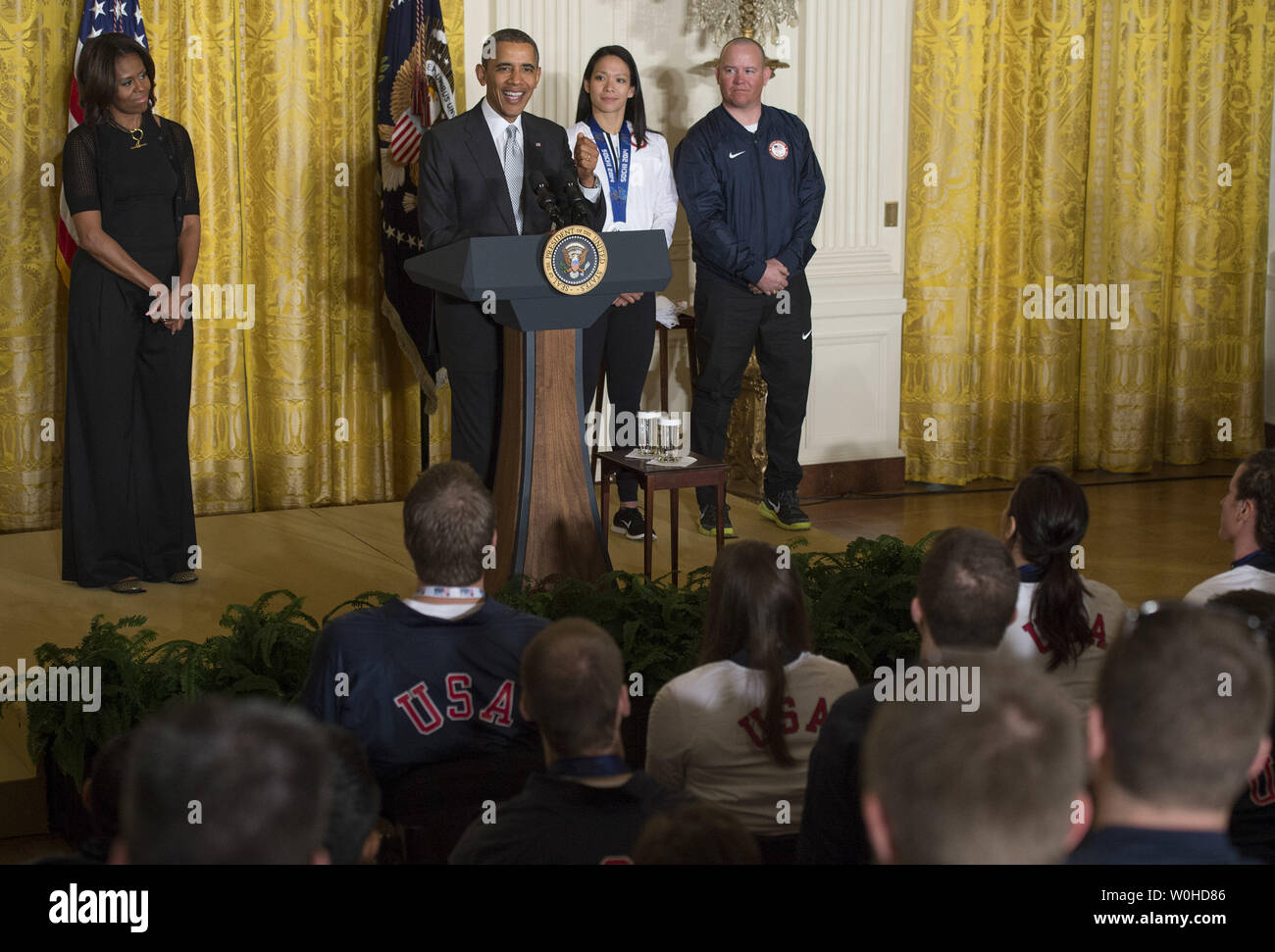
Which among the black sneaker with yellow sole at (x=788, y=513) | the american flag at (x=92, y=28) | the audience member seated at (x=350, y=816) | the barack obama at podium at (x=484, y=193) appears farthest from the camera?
the black sneaker with yellow sole at (x=788, y=513)

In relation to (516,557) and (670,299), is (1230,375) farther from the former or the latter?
(516,557)

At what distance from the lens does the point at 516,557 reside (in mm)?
4027

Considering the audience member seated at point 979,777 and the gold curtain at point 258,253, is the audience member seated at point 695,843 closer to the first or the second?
the audience member seated at point 979,777

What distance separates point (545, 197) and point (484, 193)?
44 centimetres

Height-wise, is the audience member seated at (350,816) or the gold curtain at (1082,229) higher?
the gold curtain at (1082,229)

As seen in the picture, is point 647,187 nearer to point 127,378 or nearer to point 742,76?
point 742,76

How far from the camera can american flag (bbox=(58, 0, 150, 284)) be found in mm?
4711

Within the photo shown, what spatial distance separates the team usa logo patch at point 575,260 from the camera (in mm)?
3777

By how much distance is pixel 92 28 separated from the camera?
475 centimetres

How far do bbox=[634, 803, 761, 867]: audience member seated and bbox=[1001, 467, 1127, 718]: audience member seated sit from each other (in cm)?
122

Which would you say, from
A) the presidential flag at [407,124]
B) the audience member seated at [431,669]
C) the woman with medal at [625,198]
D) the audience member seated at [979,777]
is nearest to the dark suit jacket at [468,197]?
the woman with medal at [625,198]

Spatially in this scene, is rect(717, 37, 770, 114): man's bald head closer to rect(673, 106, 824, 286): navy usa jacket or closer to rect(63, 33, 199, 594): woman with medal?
rect(673, 106, 824, 286): navy usa jacket

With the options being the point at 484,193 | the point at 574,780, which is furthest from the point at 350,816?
the point at 484,193

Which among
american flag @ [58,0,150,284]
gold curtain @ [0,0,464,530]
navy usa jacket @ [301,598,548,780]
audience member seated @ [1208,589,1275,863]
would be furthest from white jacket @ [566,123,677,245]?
audience member seated @ [1208,589,1275,863]
